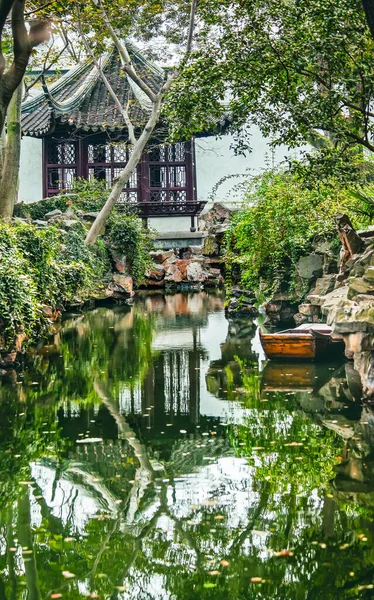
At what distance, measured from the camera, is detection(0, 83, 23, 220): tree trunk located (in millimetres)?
16062

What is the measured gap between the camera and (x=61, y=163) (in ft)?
89.9

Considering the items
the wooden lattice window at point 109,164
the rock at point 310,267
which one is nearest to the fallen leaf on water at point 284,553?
the rock at point 310,267

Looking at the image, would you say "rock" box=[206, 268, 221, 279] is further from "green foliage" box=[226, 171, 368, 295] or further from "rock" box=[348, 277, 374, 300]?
"rock" box=[348, 277, 374, 300]

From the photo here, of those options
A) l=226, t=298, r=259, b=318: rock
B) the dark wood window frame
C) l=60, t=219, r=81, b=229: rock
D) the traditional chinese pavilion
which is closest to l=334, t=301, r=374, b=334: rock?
l=226, t=298, r=259, b=318: rock

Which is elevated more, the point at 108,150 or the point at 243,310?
the point at 108,150

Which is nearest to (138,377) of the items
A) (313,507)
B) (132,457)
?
(132,457)

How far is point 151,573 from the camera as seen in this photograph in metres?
4.05

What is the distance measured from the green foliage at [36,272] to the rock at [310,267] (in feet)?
13.9

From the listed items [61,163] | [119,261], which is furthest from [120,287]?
[61,163]

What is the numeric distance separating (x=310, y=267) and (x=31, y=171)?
17.9 meters

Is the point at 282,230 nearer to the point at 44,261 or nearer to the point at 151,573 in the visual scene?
the point at 44,261

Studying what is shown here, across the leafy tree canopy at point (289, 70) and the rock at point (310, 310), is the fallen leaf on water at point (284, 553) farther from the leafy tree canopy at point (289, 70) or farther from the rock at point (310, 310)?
the rock at point (310, 310)

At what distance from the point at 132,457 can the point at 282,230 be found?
893cm

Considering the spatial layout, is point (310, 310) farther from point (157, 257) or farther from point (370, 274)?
point (157, 257)
